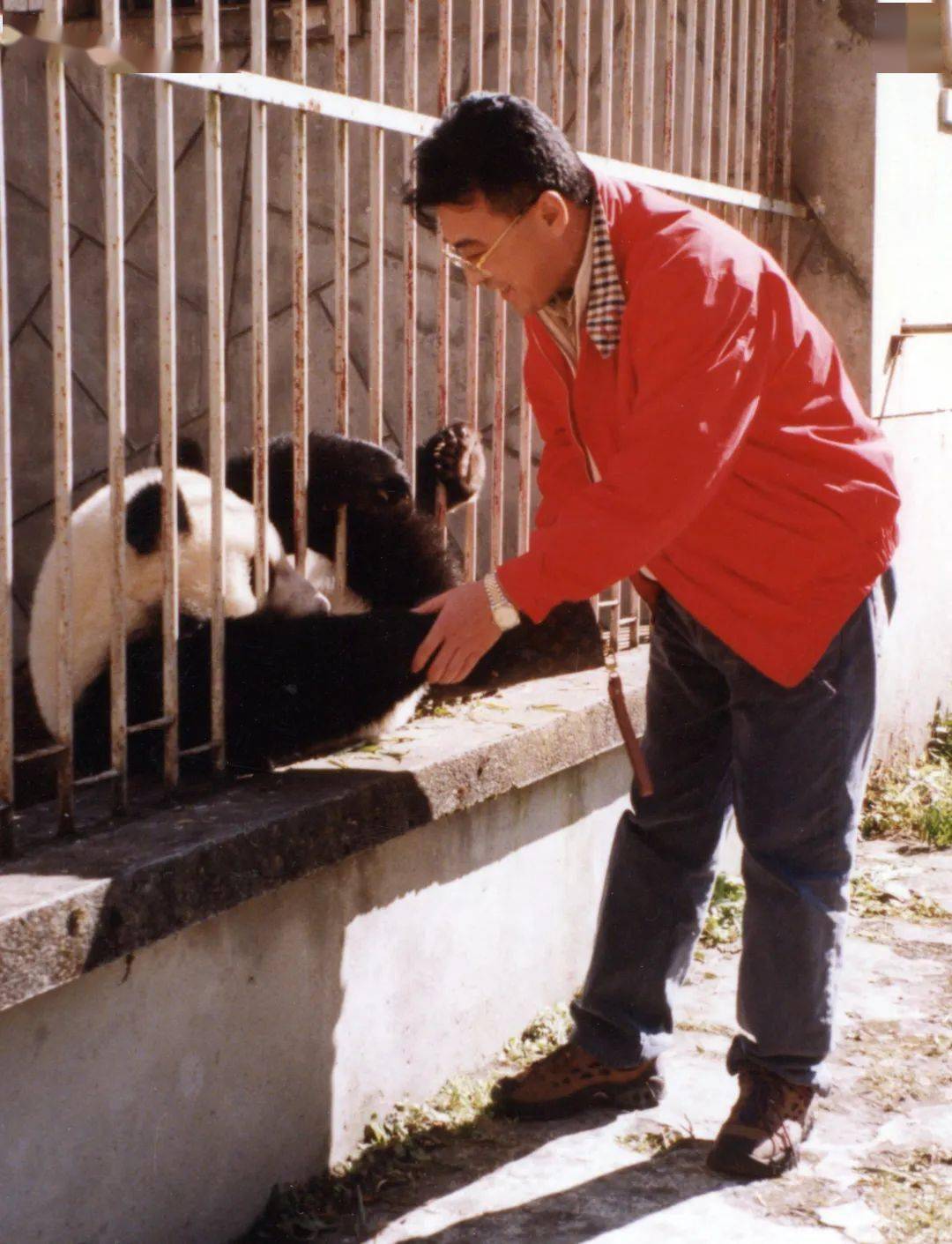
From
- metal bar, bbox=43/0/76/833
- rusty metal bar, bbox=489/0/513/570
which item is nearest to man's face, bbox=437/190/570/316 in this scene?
metal bar, bbox=43/0/76/833

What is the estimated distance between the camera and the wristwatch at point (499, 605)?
257 centimetres

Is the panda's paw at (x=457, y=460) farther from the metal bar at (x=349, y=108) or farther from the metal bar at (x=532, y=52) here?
the metal bar at (x=532, y=52)

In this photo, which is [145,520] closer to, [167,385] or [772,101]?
[167,385]

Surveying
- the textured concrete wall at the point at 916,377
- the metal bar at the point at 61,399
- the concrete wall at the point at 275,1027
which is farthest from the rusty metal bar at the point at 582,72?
the metal bar at the point at 61,399

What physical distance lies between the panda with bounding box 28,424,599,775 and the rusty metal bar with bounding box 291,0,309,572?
129 mm

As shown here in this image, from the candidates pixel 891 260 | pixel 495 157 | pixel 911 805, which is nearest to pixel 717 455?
pixel 495 157

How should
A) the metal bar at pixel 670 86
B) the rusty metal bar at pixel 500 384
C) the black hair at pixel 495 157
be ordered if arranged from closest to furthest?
1. the black hair at pixel 495 157
2. the rusty metal bar at pixel 500 384
3. the metal bar at pixel 670 86

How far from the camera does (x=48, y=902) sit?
2172 millimetres

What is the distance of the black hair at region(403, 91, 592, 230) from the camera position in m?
2.56

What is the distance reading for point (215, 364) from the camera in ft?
9.02

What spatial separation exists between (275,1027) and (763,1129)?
919mm

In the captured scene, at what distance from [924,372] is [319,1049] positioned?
3703 millimetres

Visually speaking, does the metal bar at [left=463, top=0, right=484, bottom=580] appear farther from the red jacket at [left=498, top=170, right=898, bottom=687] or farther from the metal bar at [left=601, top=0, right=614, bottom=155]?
the red jacket at [left=498, top=170, right=898, bottom=687]

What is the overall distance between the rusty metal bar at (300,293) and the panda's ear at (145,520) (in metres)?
0.27
